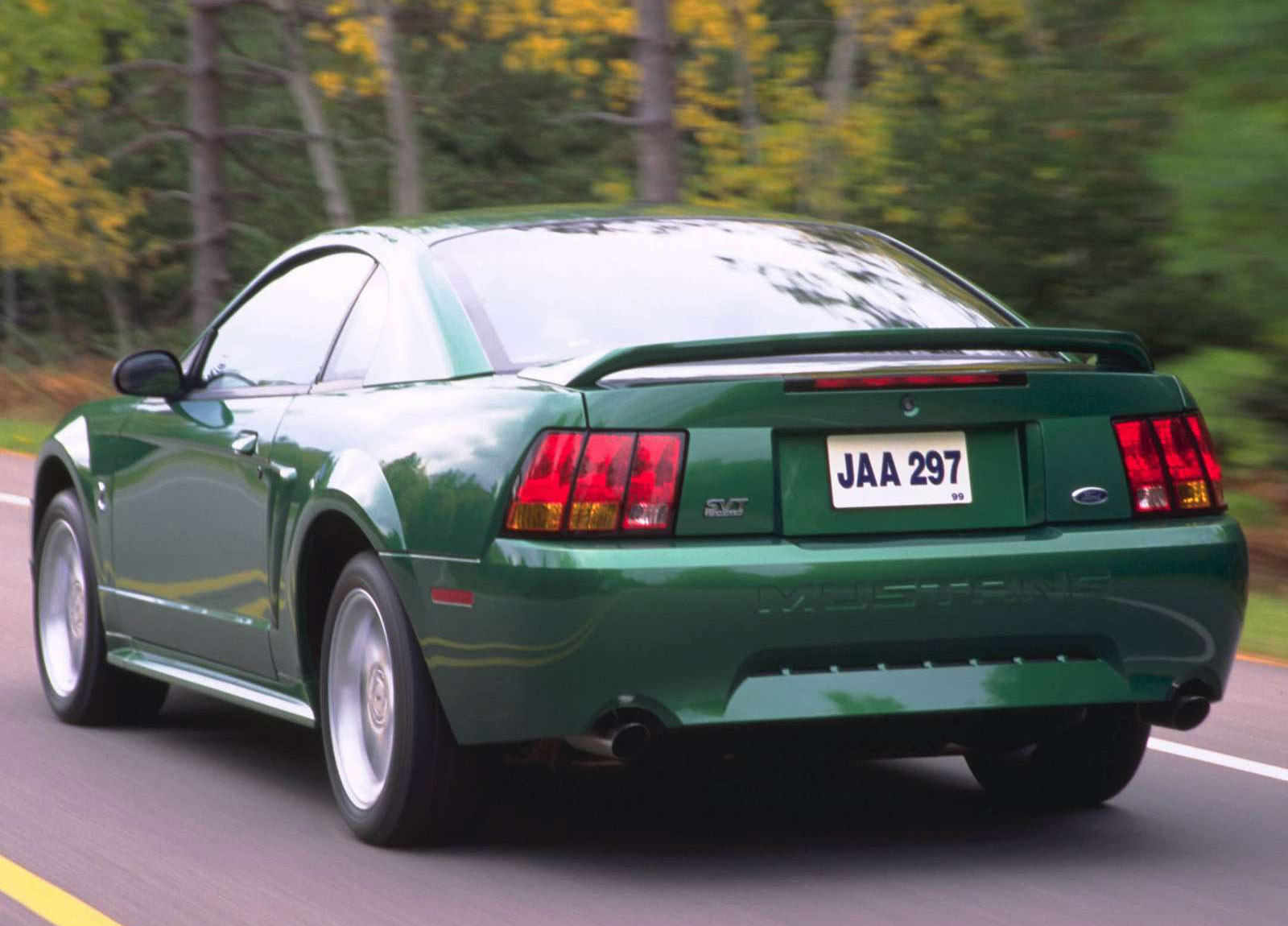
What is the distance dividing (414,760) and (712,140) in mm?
20506

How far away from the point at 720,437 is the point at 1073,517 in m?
0.85

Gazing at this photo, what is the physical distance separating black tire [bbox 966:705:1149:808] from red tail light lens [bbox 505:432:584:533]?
65.2 inches

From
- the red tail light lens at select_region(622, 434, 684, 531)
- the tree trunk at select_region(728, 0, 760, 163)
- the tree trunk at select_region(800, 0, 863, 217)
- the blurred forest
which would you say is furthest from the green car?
the tree trunk at select_region(728, 0, 760, 163)

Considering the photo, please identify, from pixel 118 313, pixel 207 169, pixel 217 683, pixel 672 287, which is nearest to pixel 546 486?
pixel 672 287

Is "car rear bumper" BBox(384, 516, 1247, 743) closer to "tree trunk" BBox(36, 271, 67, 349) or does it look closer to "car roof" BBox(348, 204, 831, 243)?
"car roof" BBox(348, 204, 831, 243)

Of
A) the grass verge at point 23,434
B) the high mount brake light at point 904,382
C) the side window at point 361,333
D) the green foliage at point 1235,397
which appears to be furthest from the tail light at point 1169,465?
the grass verge at point 23,434

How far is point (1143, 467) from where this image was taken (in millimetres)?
5305

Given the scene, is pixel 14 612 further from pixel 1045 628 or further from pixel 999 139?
pixel 999 139

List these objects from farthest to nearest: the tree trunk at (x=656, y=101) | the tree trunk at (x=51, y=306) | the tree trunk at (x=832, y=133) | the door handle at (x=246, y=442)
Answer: the tree trunk at (x=51, y=306)
the tree trunk at (x=832, y=133)
the tree trunk at (x=656, y=101)
the door handle at (x=246, y=442)

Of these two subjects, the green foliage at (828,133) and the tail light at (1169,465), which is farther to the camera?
the green foliage at (828,133)

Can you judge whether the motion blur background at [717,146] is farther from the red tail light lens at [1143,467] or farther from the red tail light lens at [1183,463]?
the red tail light lens at [1143,467]

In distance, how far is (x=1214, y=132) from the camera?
12.8 m

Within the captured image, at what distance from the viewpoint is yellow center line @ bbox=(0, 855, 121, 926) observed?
485 centimetres

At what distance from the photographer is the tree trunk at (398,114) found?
87.7 feet
